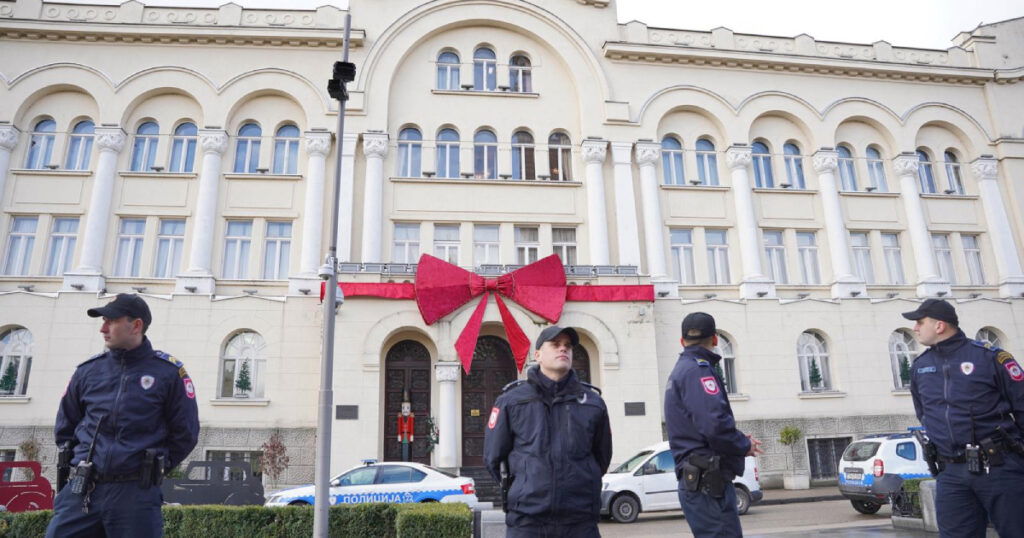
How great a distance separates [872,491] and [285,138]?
2116 cm

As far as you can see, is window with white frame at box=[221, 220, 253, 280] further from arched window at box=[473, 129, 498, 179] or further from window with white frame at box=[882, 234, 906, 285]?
window with white frame at box=[882, 234, 906, 285]

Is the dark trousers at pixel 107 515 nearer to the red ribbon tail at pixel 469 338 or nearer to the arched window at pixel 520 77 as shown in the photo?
the red ribbon tail at pixel 469 338

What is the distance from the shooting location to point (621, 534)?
12336mm

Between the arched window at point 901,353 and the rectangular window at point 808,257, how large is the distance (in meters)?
3.42

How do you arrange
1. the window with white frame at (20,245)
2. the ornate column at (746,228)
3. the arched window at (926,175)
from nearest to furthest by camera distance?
the window with white frame at (20,245), the ornate column at (746,228), the arched window at (926,175)

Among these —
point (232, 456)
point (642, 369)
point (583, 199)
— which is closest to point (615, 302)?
point (642, 369)

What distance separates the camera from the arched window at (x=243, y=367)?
65.9 feet

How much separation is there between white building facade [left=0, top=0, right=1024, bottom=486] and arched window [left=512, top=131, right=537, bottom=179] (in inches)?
3.4

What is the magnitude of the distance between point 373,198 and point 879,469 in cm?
1684

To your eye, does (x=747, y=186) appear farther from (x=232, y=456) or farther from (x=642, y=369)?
(x=232, y=456)

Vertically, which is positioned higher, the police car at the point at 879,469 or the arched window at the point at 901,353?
the arched window at the point at 901,353

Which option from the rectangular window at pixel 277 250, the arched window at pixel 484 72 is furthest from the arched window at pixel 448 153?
the rectangular window at pixel 277 250

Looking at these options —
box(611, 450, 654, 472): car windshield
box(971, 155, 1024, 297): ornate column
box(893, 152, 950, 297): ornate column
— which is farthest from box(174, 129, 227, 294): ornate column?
box(971, 155, 1024, 297): ornate column

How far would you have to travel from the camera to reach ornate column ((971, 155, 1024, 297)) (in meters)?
24.3
